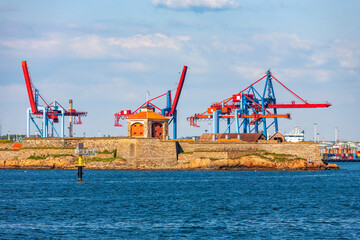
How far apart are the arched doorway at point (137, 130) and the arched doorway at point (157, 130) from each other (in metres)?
1.93

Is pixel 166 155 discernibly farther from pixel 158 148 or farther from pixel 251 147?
pixel 251 147

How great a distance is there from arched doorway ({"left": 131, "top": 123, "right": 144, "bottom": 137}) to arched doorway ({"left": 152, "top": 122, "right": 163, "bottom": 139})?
1929 millimetres

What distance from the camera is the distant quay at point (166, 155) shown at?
85.2 m

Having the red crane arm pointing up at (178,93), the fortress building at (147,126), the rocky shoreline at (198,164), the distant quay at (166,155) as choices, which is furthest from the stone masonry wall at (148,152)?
the red crane arm pointing up at (178,93)

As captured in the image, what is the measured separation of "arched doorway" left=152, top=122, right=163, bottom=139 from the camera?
92350mm

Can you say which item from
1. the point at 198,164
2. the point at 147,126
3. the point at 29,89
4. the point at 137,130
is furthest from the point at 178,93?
the point at 198,164

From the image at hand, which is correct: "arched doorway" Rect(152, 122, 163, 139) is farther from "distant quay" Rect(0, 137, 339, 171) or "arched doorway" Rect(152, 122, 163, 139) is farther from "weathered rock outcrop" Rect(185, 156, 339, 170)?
"weathered rock outcrop" Rect(185, 156, 339, 170)

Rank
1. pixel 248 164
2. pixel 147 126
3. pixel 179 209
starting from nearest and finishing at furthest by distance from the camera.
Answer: pixel 179 209, pixel 248 164, pixel 147 126

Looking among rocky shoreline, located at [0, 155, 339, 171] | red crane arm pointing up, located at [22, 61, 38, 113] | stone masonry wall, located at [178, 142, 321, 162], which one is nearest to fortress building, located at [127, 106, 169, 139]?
stone masonry wall, located at [178, 142, 321, 162]

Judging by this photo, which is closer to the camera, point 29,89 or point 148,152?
point 148,152

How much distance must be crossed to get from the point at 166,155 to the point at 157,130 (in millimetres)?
7594

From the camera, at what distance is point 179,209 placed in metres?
44.1

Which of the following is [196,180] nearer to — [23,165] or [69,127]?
[23,165]

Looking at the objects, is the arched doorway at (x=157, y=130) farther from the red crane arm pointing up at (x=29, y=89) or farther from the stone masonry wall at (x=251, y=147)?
the red crane arm pointing up at (x=29, y=89)
